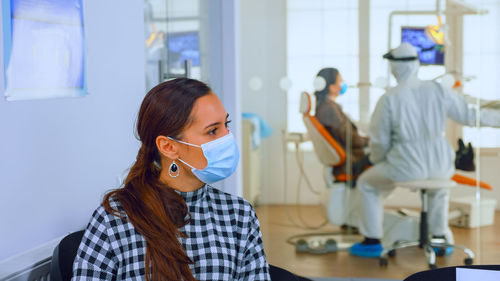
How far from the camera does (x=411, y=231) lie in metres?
4.11

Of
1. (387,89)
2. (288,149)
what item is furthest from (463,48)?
(288,149)

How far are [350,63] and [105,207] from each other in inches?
107

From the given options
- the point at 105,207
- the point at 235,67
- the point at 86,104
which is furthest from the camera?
the point at 235,67

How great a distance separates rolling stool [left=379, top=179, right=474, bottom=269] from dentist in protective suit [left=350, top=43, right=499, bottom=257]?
0.03 m

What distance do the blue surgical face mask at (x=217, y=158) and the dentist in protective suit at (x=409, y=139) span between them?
2.37m

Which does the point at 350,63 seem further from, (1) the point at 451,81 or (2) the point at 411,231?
(2) the point at 411,231

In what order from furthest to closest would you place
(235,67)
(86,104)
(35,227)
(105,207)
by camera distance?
(235,67) → (86,104) → (35,227) → (105,207)

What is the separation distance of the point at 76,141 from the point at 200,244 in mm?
773

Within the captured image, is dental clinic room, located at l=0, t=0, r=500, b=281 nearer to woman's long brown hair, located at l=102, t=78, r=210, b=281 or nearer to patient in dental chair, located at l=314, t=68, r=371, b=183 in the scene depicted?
patient in dental chair, located at l=314, t=68, r=371, b=183

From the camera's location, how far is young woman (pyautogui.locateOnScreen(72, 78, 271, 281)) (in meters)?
1.66

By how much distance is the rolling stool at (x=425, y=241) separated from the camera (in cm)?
402

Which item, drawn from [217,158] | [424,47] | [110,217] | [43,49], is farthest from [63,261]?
[424,47]

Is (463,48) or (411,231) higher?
(463,48)

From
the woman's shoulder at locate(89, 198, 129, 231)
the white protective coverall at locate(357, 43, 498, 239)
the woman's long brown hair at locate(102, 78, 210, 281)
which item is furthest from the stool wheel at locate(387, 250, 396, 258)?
Result: the woman's shoulder at locate(89, 198, 129, 231)
